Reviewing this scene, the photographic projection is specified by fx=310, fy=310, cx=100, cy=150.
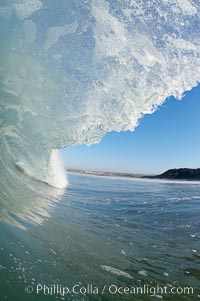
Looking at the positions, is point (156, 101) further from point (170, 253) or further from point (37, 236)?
point (37, 236)

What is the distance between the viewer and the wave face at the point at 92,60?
7.14 meters

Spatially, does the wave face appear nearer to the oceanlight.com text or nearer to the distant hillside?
the oceanlight.com text

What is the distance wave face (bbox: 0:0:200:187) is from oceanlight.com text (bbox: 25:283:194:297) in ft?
18.3

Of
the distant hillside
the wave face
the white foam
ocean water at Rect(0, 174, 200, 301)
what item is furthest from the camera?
the distant hillside

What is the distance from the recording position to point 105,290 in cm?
382

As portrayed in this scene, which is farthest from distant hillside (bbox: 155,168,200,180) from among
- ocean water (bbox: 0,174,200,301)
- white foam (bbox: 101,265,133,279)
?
white foam (bbox: 101,265,133,279)

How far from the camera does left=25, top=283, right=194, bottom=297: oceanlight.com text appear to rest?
355cm

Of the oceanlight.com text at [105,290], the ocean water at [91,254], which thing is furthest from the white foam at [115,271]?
the oceanlight.com text at [105,290]

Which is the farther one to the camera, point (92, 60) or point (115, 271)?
point (92, 60)

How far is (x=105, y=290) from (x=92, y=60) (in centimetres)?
588

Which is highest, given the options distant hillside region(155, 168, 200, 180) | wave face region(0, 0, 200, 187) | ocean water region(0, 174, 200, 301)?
wave face region(0, 0, 200, 187)

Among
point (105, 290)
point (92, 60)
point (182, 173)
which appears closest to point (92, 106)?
point (92, 60)

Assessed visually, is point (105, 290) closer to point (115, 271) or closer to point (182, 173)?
point (115, 271)

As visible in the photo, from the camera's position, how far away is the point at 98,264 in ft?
15.3
